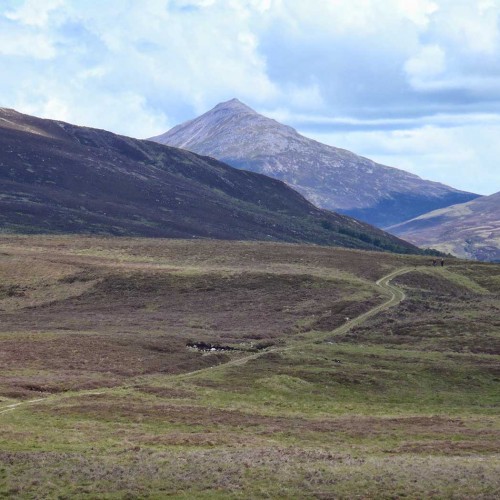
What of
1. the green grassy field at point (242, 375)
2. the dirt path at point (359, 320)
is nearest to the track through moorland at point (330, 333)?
the dirt path at point (359, 320)

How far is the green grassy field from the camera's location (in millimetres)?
43344

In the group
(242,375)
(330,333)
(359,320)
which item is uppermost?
(359,320)

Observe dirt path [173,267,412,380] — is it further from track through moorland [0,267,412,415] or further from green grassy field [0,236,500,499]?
green grassy field [0,236,500,499]

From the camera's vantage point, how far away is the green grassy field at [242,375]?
43344 mm

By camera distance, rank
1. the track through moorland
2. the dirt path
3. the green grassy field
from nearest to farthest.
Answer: the green grassy field
the track through moorland
the dirt path

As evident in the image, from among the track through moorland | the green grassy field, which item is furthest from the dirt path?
the green grassy field

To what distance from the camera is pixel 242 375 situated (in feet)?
257

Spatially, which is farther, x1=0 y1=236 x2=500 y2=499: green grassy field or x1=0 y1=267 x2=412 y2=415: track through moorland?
x1=0 y1=267 x2=412 y2=415: track through moorland

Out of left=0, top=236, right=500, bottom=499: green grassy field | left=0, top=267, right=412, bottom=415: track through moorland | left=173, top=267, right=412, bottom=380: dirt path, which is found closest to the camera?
left=0, top=236, right=500, bottom=499: green grassy field

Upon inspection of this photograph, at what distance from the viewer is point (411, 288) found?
5413 inches

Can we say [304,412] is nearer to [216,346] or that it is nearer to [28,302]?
[216,346]

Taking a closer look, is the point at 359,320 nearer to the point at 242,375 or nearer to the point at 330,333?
the point at 330,333

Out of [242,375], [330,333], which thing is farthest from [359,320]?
[242,375]

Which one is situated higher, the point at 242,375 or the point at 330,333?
the point at 330,333
